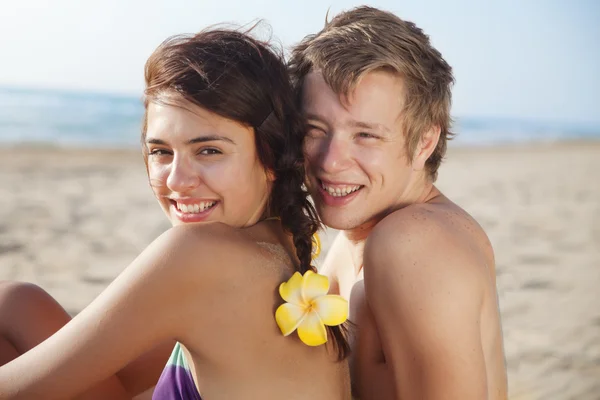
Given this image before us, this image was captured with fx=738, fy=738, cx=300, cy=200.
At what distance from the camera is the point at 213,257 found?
218 centimetres

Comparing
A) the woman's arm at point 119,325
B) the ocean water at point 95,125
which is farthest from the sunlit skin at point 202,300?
the ocean water at point 95,125

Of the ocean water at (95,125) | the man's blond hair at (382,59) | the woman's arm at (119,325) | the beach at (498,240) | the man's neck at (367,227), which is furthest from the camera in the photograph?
the ocean water at (95,125)

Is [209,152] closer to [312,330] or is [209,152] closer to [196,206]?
[196,206]

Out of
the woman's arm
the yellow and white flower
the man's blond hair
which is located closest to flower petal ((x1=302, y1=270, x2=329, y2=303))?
the yellow and white flower

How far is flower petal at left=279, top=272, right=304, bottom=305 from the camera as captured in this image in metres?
2.27

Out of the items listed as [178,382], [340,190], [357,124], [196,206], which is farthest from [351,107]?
[178,382]

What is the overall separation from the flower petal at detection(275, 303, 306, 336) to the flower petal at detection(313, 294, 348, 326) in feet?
0.30

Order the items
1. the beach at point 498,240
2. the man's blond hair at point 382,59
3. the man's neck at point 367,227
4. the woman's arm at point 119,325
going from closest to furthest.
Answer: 1. the woman's arm at point 119,325
2. the man's blond hair at point 382,59
3. the man's neck at point 367,227
4. the beach at point 498,240

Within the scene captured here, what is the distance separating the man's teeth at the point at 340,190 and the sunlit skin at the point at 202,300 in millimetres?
366

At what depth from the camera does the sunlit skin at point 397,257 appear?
2.33 metres

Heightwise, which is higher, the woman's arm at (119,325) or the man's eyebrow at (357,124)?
the man's eyebrow at (357,124)

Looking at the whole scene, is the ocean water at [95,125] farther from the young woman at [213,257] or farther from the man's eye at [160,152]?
the man's eye at [160,152]

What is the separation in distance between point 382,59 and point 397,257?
797mm

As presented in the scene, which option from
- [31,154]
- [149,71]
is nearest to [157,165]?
[149,71]
